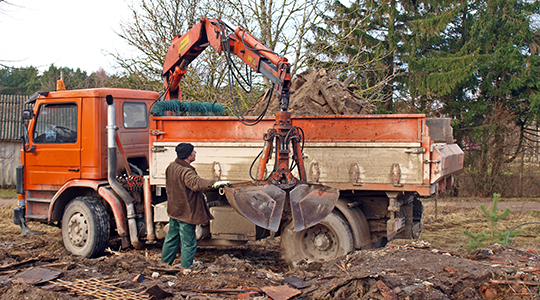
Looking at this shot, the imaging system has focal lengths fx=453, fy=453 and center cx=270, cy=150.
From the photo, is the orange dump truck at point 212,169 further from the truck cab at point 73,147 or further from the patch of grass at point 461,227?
the patch of grass at point 461,227

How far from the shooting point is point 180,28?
14195mm

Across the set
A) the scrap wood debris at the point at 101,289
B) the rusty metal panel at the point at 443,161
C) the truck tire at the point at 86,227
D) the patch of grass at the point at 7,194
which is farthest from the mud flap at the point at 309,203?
the patch of grass at the point at 7,194

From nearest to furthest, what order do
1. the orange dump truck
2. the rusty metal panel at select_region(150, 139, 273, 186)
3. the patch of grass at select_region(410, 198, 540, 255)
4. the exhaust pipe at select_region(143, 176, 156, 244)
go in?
the orange dump truck, the rusty metal panel at select_region(150, 139, 273, 186), the exhaust pipe at select_region(143, 176, 156, 244), the patch of grass at select_region(410, 198, 540, 255)

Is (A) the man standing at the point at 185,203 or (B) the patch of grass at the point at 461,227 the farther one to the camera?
(B) the patch of grass at the point at 461,227

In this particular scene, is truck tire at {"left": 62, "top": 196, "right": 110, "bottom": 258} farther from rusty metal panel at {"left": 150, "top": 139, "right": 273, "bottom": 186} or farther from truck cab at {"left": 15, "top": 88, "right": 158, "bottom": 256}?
rusty metal panel at {"left": 150, "top": 139, "right": 273, "bottom": 186}

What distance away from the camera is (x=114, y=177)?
6789mm

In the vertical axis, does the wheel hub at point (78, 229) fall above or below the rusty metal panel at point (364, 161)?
below

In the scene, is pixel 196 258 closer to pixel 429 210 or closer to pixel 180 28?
pixel 429 210

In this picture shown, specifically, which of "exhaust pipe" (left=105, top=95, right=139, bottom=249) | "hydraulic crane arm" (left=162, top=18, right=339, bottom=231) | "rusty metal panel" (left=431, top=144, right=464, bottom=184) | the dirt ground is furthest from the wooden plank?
"exhaust pipe" (left=105, top=95, right=139, bottom=249)

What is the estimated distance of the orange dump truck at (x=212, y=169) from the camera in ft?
17.8

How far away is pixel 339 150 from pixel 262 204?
1.38 m

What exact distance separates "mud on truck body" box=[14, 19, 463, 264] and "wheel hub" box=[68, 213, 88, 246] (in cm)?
2

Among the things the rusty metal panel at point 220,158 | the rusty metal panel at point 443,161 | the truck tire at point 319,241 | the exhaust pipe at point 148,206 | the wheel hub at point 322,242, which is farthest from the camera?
the exhaust pipe at point 148,206

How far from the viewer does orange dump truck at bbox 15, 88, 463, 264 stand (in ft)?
17.8
